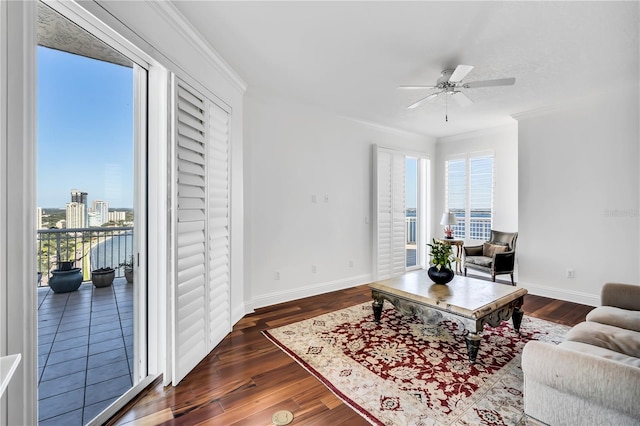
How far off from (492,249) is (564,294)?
106 centimetres

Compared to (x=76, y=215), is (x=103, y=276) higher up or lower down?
lower down

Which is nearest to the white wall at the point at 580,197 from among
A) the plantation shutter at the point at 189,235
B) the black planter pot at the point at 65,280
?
the plantation shutter at the point at 189,235

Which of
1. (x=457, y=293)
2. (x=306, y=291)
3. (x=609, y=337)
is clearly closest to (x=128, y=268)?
(x=306, y=291)

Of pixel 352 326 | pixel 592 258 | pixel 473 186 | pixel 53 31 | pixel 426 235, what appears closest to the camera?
pixel 53 31

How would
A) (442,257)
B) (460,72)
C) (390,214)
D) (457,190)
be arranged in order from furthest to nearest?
(457,190), (390,214), (442,257), (460,72)

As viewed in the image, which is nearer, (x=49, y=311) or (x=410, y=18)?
(x=49, y=311)

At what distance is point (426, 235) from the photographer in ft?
19.2

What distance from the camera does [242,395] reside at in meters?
1.93

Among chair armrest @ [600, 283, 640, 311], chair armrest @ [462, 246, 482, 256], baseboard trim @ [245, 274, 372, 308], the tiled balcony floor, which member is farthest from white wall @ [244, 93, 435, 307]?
chair armrest @ [600, 283, 640, 311]

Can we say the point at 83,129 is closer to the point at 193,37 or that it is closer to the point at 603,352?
the point at 193,37

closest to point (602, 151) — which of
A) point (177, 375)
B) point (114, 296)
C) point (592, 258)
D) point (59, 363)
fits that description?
point (592, 258)

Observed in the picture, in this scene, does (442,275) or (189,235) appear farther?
(442,275)

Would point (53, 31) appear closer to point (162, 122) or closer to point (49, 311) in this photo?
point (162, 122)

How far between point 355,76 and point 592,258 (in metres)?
3.84
